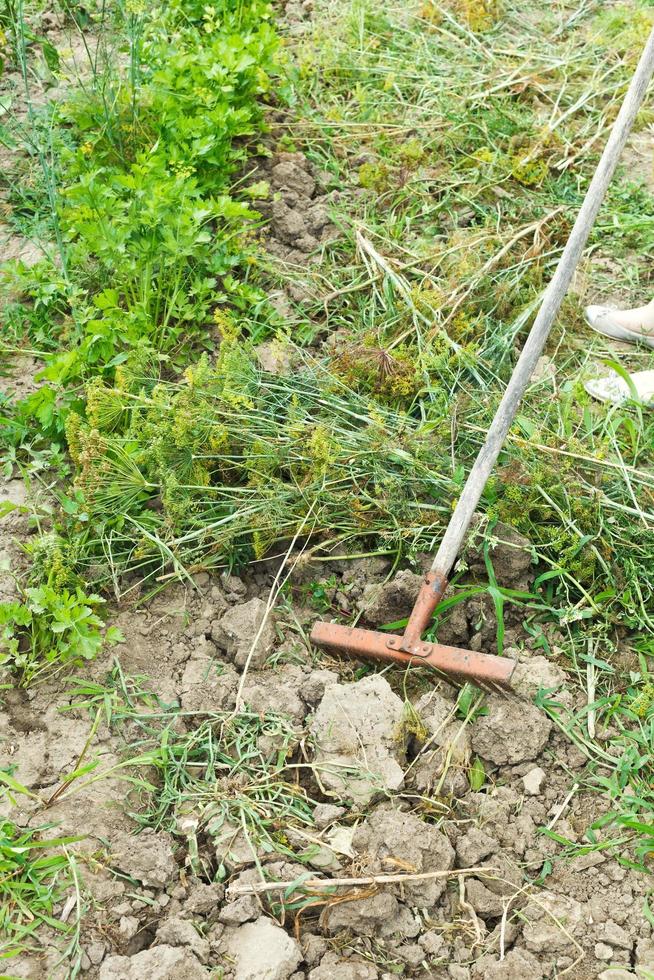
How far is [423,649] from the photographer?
2.46 m

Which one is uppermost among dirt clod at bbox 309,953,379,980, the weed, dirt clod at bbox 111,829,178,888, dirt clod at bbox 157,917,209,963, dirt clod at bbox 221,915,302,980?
the weed

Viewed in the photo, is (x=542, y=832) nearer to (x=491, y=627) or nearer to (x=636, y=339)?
(x=491, y=627)

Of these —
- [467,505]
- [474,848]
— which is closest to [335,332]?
[467,505]

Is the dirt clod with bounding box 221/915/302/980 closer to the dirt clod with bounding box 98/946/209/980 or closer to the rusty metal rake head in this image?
the dirt clod with bounding box 98/946/209/980

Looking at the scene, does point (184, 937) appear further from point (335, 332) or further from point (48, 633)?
point (335, 332)

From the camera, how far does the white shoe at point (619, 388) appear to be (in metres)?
3.15

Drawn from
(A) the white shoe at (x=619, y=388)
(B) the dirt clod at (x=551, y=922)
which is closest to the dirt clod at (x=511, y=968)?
(B) the dirt clod at (x=551, y=922)

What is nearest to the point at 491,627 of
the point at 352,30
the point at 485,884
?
the point at 485,884

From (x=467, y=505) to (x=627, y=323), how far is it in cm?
134

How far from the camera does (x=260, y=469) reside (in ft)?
9.34

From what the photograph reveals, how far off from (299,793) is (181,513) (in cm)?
89

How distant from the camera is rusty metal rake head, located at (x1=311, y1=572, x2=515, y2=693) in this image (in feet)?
7.85

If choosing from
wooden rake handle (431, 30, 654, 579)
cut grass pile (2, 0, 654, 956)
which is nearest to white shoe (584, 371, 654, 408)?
cut grass pile (2, 0, 654, 956)

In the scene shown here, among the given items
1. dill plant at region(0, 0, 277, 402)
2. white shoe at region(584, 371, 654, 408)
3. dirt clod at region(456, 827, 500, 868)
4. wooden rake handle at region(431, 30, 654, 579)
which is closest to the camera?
dirt clod at region(456, 827, 500, 868)
